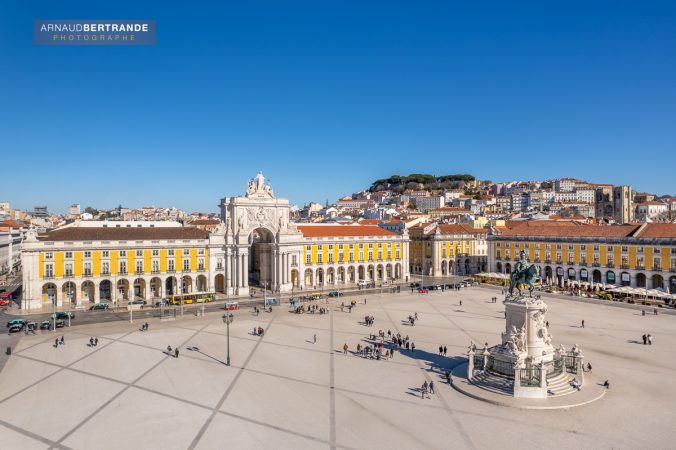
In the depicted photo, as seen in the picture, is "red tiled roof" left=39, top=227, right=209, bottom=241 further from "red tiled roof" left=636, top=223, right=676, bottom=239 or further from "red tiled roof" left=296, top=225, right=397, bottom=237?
"red tiled roof" left=636, top=223, right=676, bottom=239

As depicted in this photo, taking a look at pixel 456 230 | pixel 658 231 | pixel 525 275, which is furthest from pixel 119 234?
pixel 658 231

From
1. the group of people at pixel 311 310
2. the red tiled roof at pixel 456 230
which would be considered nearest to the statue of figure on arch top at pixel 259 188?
the group of people at pixel 311 310

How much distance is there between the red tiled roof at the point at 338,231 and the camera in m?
71.3

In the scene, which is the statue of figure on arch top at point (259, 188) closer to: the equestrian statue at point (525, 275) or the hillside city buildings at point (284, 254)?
the hillside city buildings at point (284, 254)

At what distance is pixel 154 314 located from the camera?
4862 cm

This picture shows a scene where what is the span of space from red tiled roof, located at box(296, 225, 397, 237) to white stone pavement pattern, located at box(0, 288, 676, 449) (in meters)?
30.6

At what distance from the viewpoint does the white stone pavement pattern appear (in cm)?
2011

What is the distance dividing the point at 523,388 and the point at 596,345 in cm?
1408

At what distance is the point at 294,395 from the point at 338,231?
163ft

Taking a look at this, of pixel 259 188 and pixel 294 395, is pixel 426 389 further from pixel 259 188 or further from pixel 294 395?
pixel 259 188

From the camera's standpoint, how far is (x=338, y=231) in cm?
7381

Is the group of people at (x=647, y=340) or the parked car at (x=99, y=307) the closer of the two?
the group of people at (x=647, y=340)

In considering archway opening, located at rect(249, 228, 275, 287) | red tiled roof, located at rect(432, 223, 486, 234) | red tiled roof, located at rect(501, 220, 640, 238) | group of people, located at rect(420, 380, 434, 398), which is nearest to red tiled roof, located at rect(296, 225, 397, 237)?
archway opening, located at rect(249, 228, 275, 287)

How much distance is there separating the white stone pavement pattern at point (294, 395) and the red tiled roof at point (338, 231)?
30591 millimetres
